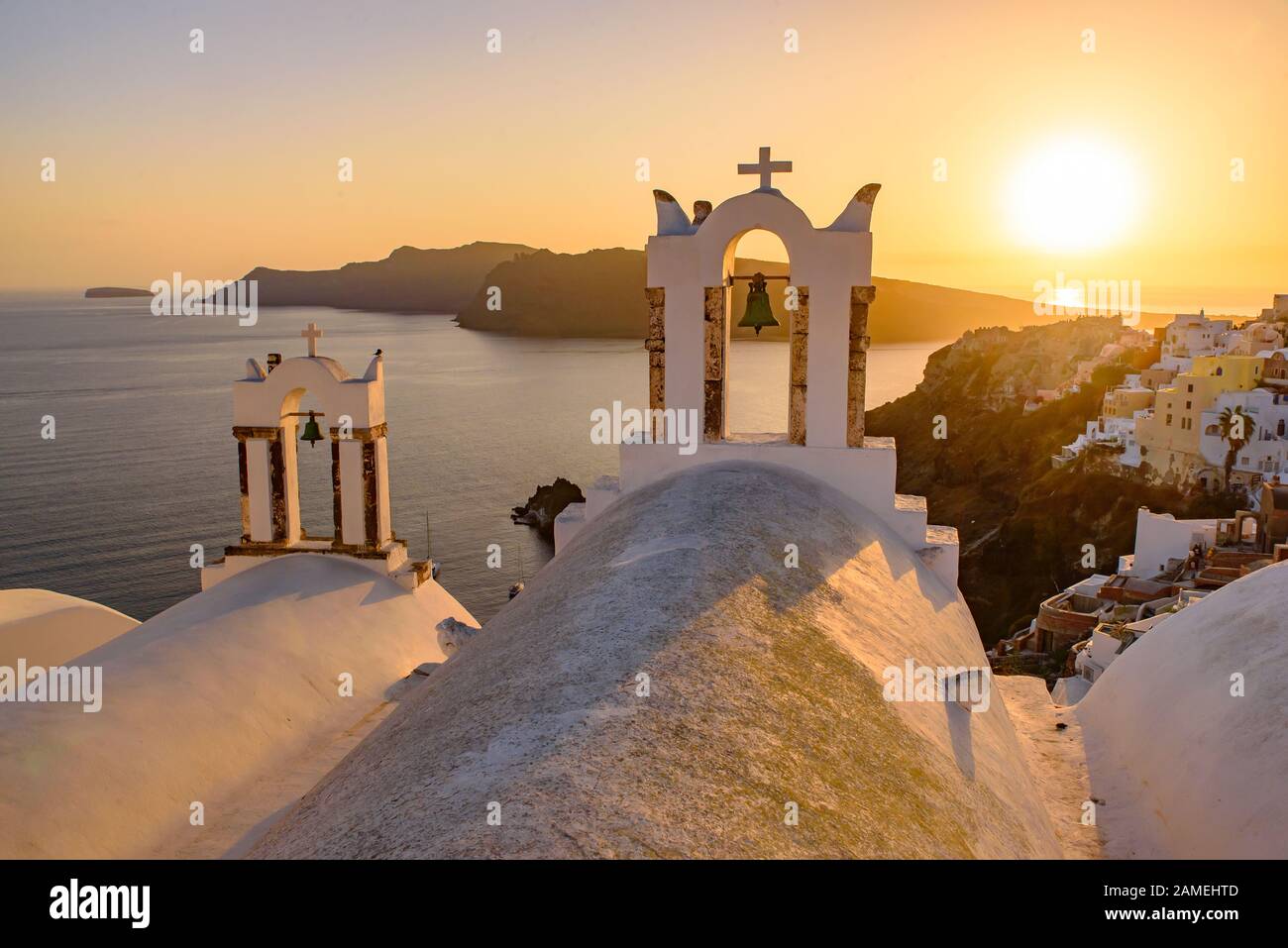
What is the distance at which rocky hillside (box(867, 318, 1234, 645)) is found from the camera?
4822 cm

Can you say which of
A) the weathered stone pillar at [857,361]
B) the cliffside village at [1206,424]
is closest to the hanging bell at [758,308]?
the weathered stone pillar at [857,361]

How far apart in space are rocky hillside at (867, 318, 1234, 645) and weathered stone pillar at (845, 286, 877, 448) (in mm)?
35342

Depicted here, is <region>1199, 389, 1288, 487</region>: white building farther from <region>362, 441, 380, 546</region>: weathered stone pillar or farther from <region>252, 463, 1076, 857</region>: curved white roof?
<region>252, 463, 1076, 857</region>: curved white roof

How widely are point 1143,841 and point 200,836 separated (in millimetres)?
5947

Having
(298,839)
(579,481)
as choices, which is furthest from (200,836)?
(579,481)

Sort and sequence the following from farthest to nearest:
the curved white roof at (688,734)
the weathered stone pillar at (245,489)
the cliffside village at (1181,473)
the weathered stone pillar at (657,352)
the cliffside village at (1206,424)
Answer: the cliffside village at (1206,424)
the cliffside village at (1181,473)
the weathered stone pillar at (245,489)
the weathered stone pillar at (657,352)
the curved white roof at (688,734)

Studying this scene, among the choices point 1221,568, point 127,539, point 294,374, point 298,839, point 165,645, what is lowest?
point 127,539

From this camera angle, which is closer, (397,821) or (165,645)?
(397,821)

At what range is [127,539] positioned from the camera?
4522 centimetres

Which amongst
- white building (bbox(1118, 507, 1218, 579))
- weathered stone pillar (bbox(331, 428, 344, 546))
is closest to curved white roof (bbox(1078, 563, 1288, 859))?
weathered stone pillar (bbox(331, 428, 344, 546))

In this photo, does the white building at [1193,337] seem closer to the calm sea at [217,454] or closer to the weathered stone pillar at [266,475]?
the calm sea at [217,454]

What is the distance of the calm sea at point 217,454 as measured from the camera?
43.9m

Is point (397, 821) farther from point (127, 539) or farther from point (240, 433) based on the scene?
point (127, 539)

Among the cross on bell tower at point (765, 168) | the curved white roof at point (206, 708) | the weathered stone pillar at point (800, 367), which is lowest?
the curved white roof at point (206, 708)
